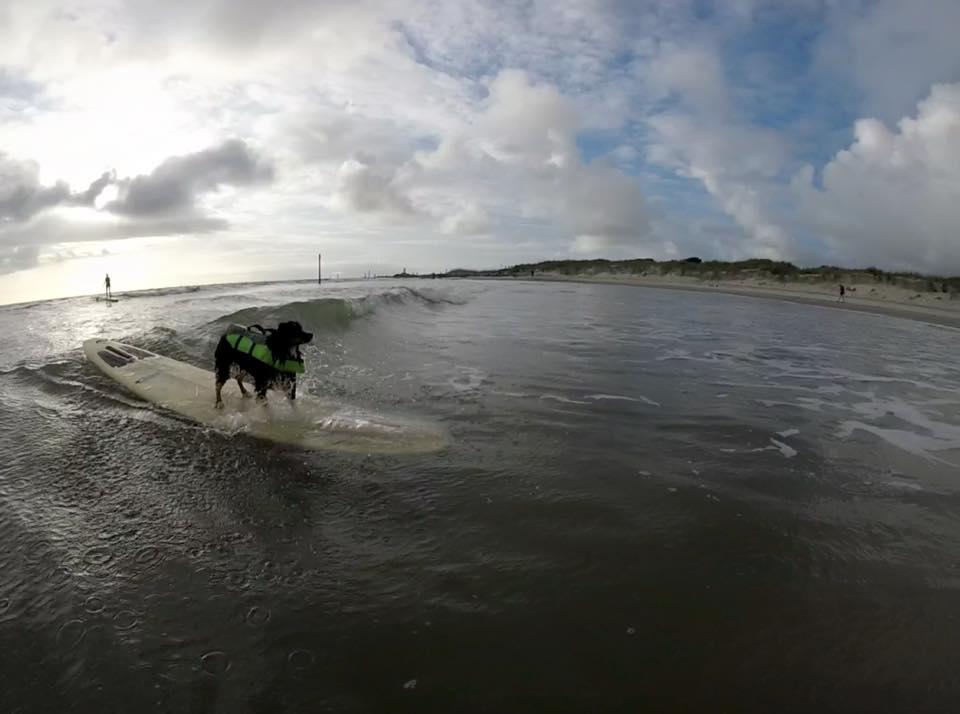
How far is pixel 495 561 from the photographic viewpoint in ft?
12.7

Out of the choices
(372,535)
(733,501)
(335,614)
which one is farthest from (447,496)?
(733,501)

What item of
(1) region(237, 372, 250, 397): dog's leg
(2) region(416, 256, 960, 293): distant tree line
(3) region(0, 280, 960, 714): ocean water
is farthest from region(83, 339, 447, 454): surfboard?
(2) region(416, 256, 960, 293): distant tree line

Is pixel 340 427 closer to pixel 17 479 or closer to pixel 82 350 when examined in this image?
pixel 17 479

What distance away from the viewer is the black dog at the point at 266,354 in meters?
7.38

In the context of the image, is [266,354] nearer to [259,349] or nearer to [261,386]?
[259,349]

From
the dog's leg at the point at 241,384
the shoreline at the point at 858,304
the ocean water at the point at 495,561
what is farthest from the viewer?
the shoreline at the point at 858,304

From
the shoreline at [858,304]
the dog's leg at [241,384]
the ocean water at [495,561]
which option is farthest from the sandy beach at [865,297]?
the dog's leg at [241,384]

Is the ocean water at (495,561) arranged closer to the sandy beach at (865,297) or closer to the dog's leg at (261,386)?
the dog's leg at (261,386)

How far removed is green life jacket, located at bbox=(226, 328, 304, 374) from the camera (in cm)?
747

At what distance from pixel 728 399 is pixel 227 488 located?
25.6 feet

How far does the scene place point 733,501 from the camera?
4.93 m

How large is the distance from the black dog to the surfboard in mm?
369

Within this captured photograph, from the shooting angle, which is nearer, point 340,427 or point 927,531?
point 927,531

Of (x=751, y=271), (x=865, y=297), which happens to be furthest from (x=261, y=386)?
(x=751, y=271)
